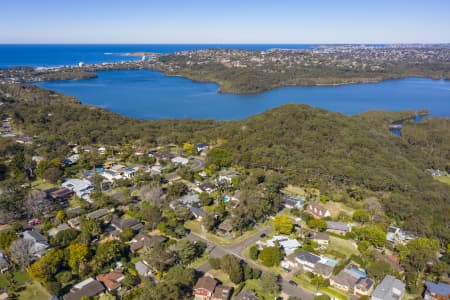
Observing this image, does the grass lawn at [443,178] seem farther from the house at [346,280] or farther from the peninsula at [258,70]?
the peninsula at [258,70]

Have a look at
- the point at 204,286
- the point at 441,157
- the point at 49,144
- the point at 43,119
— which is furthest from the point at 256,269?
the point at 43,119

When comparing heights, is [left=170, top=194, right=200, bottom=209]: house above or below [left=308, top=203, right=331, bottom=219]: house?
above

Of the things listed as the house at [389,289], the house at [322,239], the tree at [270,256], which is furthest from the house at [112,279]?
the house at [389,289]

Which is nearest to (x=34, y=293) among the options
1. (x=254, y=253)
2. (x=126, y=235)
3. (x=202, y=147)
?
(x=126, y=235)

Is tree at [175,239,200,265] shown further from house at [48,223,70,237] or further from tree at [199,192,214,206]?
house at [48,223,70,237]

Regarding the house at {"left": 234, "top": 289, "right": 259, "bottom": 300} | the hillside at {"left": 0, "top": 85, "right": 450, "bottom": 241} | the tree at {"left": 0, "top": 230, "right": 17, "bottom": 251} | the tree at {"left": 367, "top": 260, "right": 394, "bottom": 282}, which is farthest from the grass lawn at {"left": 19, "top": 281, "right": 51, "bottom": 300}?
the hillside at {"left": 0, "top": 85, "right": 450, "bottom": 241}
